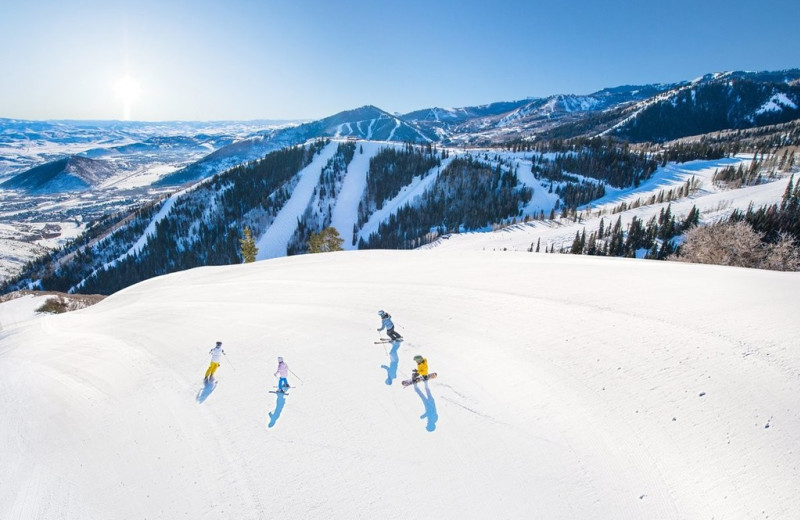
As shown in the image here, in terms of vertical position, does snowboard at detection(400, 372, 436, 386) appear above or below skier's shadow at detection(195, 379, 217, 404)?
above

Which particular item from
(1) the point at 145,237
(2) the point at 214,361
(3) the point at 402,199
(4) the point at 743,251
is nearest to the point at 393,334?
(2) the point at 214,361

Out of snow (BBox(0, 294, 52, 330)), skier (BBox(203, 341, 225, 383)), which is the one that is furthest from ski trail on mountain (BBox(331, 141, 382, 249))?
skier (BBox(203, 341, 225, 383))

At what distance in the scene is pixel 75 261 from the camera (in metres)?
152

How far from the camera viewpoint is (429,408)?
1316cm

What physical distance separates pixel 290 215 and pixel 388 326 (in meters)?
156

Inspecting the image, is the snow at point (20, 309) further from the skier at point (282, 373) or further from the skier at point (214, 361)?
the skier at point (282, 373)

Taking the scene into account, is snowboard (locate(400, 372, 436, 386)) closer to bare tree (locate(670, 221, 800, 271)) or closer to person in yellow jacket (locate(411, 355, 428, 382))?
→ person in yellow jacket (locate(411, 355, 428, 382))

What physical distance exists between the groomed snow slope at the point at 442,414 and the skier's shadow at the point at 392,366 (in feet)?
0.50

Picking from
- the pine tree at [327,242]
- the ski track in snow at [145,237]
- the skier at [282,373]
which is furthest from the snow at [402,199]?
the skier at [282,373]

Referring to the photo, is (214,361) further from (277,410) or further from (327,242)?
(327,242)

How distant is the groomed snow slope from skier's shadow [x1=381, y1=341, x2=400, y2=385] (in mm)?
154

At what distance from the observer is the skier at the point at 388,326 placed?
675 inches

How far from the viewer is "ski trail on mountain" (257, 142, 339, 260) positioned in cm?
14712

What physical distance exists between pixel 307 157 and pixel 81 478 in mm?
201543
